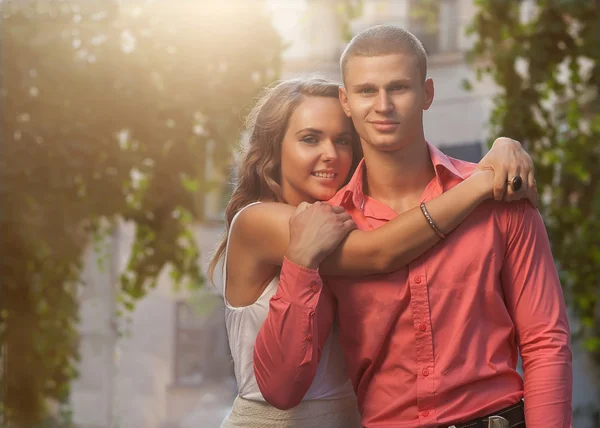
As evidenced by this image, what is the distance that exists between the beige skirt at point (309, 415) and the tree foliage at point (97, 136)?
3.62 m

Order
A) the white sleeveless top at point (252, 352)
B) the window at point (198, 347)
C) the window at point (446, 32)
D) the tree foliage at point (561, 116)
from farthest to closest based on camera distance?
the window at point (198, 347) < the window at point (446, 32) < the tree foliage at point (561, 116) < the white sleeveless top at point (252, 352)

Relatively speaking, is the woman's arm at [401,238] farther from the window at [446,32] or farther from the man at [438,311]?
the window at [446,32]

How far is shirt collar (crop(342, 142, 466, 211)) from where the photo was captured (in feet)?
6.65

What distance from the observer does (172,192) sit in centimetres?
649

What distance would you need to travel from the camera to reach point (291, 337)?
197 centimetres

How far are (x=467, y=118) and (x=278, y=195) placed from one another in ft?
27.6

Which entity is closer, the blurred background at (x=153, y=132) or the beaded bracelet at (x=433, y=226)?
the beaded bracelet at (x=433, y=226)

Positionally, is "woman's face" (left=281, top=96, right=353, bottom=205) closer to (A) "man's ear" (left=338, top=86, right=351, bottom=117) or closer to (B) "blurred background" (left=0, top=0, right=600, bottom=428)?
(A) "man's ear" (left=338, top=86, right=351, bottom=117)

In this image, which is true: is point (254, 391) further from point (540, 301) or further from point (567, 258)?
point (567, 258)

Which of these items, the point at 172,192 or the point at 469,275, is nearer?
the point at 469,275

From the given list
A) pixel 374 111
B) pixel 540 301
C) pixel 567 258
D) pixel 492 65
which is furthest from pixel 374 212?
pixel 492 65

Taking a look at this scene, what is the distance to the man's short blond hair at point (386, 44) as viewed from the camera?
6.36 feet

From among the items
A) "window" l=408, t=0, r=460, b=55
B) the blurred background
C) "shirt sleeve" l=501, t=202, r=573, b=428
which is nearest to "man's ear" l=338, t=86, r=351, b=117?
"shirt sleeve" l=501, t=202, r=573, b=428

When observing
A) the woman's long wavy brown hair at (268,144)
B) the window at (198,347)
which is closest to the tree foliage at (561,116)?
the woman's long wavy brown hair at (268,144)
